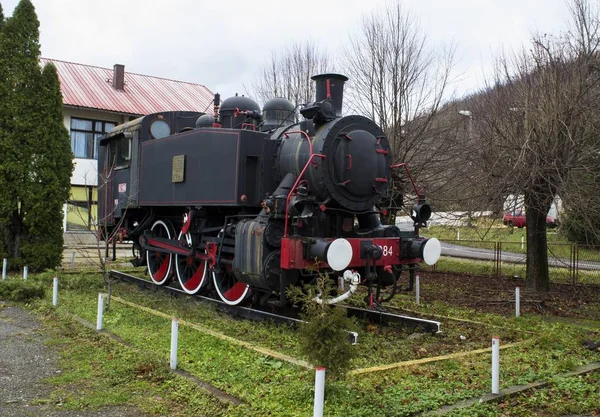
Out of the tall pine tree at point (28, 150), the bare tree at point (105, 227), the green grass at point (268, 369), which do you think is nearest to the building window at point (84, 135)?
the tall pine tree at point (28, 150)

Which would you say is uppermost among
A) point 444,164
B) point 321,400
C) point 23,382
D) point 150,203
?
point 444,164

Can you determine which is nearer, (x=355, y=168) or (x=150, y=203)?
(x=355, y=168)

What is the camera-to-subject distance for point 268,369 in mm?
5250

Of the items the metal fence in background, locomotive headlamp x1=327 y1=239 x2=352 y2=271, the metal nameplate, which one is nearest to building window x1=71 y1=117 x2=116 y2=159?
the metal nameplate

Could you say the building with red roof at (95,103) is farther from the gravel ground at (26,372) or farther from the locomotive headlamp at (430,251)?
the locomotive headlamp at (430,251)

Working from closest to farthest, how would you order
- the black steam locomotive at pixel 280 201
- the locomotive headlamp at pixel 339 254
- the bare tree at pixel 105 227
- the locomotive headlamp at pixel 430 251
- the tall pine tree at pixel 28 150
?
the locomotive headlamp at pixel 339 254 → the black steam locomotive at pixel 280 201 → the locomotive headlamp at pixel 430 251 → the bare tree at pixel 105 227 → the tall pine tree at pixel 28 150

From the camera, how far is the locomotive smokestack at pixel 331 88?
7.70m

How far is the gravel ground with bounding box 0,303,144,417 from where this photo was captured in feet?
14.2

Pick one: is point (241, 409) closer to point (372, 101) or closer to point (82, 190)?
point (372, 101)

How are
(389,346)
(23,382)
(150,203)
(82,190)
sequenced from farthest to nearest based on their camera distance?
1. (82,190)
2. (150,203)
3. (389,346)
4. (23,382)

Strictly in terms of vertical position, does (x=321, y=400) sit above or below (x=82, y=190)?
below

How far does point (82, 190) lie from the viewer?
76.1ft

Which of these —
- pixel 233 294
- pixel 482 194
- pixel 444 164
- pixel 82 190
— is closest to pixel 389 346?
pixel 233 294

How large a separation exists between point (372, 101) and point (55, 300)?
924cm
